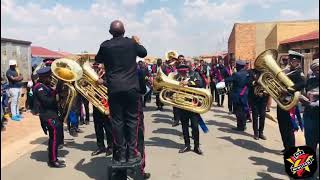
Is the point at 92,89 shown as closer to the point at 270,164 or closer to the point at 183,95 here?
the point at 183,95

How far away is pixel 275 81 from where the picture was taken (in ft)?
21.7

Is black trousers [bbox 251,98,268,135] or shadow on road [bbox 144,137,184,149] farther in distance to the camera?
black trousers [bbox 251,98,268,135]

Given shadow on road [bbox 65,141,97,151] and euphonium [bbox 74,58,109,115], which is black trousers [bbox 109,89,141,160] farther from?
shadow on road [bbox 65,141,97,151]

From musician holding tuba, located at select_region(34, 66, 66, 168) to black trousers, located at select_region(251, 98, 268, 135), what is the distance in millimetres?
4219

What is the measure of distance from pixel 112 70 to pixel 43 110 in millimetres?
1991

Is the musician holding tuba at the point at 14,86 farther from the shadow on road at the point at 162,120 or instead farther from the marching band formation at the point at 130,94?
the shadow on road at the point at 162,120

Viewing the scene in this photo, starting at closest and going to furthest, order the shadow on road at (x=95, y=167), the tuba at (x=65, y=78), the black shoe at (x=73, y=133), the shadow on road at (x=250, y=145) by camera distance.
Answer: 1. the shadow on road at (x=95, y=167)
2. the tuba at (x=65, y=78)
3. the shadow on road at (x=250, y=145)
4. the black shoe at (x=73, y=133)

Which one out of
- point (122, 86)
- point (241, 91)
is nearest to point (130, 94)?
point (122, 86)

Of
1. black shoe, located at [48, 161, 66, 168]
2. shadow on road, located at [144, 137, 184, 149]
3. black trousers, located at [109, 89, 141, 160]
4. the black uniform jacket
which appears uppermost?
the black uniform jacket

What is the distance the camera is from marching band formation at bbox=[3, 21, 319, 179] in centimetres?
523

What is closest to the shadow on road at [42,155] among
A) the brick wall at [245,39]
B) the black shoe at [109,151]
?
the black shoe at [109,151]

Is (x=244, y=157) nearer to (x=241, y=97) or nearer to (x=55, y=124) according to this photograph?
(x=241, y=97)

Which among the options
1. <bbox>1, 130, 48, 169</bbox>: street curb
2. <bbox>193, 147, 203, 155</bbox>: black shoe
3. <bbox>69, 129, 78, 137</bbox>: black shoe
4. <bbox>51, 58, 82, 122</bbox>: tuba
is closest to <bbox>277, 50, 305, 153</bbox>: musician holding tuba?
<bbox>193, 147, 203, 155</bbox>: black shoe

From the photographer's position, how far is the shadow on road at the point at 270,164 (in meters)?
6.36
